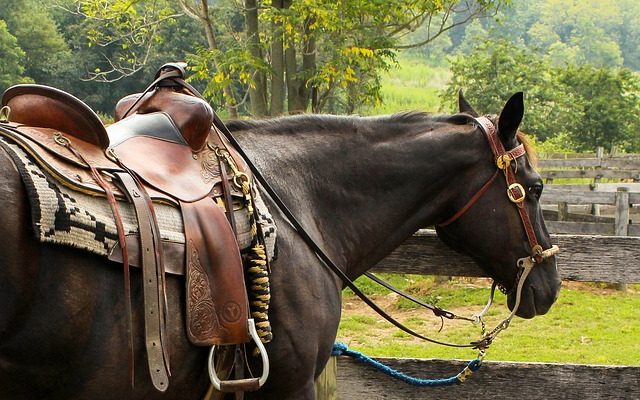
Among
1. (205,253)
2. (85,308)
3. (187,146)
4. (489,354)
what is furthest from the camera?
(489,354)

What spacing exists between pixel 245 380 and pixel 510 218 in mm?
1500

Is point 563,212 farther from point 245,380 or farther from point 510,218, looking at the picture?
point 245,380

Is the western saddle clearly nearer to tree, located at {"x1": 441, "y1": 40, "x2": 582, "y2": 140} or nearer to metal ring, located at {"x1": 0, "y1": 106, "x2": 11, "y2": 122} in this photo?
metal ring, located at {"x1": 0, "y1": 106, "x2": 11, "y2": 122}

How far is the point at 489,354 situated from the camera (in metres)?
7.33

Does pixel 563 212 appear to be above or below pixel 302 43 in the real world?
below

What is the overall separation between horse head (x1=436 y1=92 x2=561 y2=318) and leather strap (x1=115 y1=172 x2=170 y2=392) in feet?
5.28

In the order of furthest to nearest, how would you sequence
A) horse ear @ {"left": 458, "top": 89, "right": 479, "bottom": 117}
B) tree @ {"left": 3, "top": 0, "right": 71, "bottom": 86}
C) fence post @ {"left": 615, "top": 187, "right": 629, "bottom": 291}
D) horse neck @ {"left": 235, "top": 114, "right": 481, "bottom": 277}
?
tree @ {"left": 3, "top": 0, "right": 71, "bottom": 86} → fence post @ {"left": 615, "top": 187, "right": 629, "bottom": 291} → horse ear @ {"left": 458, "top": 89, "right": 479, "bottom": 117} → horse neck @ {"left": 235, "top": 114, "right": 481, "bottom": 277}

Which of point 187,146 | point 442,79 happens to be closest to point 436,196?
point 187,146

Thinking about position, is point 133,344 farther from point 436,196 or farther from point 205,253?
point 436,196

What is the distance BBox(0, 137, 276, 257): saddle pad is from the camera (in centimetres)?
202

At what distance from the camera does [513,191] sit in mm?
3277

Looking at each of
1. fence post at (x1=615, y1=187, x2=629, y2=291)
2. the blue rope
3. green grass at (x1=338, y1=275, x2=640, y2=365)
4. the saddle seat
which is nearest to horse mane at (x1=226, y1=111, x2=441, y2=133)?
the saddle seat

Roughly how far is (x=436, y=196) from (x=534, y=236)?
49cm

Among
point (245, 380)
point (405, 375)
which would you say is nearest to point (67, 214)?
point (245, 380)
